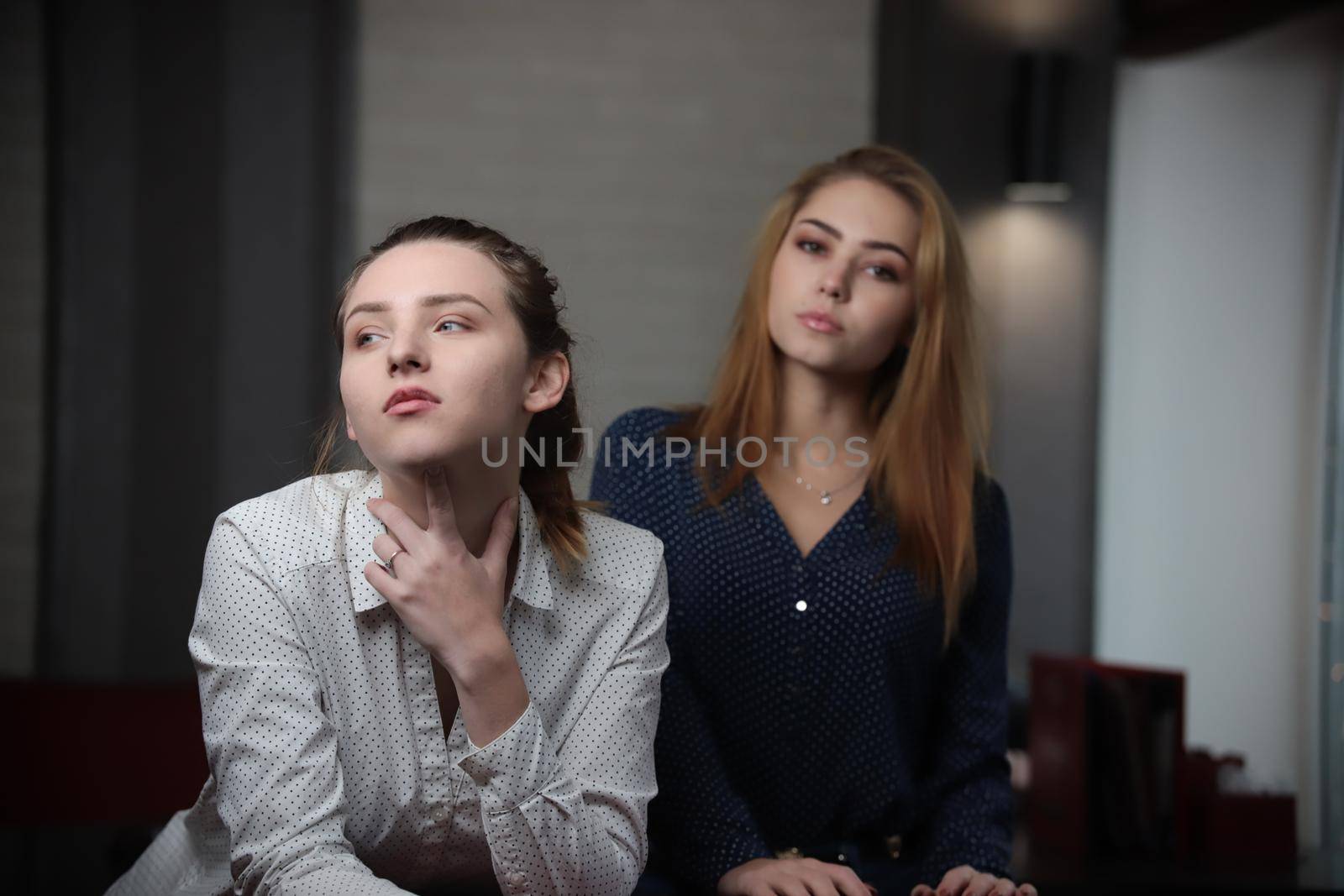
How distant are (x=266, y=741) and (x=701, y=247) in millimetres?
2997

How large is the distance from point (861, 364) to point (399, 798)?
90cm

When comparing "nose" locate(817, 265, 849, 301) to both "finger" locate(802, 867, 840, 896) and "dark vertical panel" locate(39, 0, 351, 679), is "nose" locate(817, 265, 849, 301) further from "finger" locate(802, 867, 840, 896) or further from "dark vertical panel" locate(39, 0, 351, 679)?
"dark vertical panel" locate(39, 0, 351, 679)

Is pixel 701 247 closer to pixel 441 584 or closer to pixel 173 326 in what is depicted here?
pixel 173 326

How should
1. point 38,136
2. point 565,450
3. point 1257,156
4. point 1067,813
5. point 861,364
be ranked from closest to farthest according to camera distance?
point 565,450 → point 861,364 → point 1067,813 → point 38,136 → point 1257,156

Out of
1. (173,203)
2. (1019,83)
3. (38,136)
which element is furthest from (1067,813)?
(38,136)

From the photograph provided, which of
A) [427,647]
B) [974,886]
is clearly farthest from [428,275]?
[974,886]

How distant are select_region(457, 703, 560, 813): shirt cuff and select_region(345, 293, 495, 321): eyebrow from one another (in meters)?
0.39

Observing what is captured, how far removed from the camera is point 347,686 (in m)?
1.29

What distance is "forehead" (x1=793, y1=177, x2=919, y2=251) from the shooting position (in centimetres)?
184

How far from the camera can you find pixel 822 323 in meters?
1.80

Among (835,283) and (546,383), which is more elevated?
(835,283)

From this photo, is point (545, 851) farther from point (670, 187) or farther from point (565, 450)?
point (670, 187)

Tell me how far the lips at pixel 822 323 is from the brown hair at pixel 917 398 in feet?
0.38

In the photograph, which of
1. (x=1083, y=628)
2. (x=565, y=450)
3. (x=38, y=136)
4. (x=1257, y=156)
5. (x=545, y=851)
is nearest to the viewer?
(x=545, y=851)
